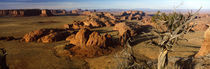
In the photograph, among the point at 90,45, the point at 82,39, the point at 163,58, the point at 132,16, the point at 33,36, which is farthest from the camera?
the point at 132,16

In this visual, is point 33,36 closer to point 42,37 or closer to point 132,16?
point 42,37

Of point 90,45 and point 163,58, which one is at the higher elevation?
point 163,58

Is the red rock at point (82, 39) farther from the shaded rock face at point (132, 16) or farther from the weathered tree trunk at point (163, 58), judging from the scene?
the shaded rock face at point (132, 16)

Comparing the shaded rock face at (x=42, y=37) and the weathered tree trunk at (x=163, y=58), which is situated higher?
the weathered tree trunk at (x=163, y=58)

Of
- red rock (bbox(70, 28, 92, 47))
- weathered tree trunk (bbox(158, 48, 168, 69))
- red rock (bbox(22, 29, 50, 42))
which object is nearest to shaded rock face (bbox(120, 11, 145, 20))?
red rock (bbox(22, 29, 50, 42))

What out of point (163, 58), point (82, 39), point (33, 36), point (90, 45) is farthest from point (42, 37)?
point (163, 58)

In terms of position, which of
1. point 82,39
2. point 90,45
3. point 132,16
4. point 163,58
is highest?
point 132,16

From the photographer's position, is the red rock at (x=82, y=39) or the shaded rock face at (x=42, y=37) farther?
the shaded rock face at (x=42, y=37)

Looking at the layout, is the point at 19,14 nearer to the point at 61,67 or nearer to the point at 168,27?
the point at 61,67

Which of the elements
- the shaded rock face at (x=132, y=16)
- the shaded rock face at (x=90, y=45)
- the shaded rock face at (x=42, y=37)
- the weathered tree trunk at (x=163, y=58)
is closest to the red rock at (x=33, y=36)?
the shaded rock face at (x=42, y=37)

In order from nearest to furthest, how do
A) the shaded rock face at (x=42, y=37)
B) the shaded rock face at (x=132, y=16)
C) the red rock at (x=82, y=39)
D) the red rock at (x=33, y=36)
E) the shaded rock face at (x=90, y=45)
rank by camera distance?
the shaded rock face at (x=90, y=45)
the red rock at (x=82, y=39)
the shaded rock face at (x=42, y=37)
the red rock at (x=33, y=36)
the shaded rock face at (x=132, y=16)
